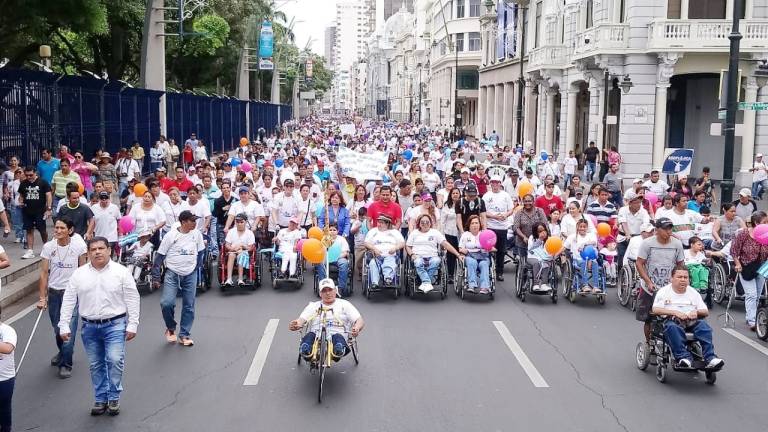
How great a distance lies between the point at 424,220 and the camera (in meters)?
14.3

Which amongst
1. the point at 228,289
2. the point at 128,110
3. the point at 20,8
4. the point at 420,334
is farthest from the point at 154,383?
the point at 128,110

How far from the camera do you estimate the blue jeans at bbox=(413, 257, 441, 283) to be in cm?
1408

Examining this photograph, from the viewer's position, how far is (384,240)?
14203 millimetres

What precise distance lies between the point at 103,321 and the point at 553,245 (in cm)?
759

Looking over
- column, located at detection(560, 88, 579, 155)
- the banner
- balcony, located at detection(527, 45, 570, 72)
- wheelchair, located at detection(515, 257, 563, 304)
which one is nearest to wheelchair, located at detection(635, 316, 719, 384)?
wheelchair, located at detection(515, 257, 563, 304)

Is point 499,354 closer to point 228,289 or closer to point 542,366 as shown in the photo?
Answer: point 542,366

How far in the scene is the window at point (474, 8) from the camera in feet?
314

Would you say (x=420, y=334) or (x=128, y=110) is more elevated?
(x=128, y=110)

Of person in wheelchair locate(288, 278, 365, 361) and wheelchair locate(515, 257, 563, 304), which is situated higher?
person in wheelchair locate(288, 278, 365, 361)

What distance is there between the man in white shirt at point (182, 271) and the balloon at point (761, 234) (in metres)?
7.53

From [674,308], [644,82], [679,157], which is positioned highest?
[644,82]

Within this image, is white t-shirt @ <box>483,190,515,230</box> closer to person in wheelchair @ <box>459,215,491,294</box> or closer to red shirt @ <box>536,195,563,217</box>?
red shirt @ <box>536,195,563,217</box>

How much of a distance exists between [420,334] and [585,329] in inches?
92.4

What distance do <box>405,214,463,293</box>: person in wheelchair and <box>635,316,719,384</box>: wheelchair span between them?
4.53 m
